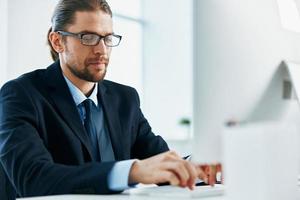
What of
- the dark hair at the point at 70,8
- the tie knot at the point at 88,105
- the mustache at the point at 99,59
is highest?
the dark hair at the point at 70,8

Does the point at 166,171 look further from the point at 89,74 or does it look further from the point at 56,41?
the point at 56,41

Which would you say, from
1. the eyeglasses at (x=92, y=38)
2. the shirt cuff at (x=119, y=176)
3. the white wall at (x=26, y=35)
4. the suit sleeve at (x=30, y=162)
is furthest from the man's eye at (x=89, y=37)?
the white wall at (x=26, y=35)

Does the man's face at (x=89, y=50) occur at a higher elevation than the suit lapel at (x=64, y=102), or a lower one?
higher

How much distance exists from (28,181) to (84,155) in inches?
10.9

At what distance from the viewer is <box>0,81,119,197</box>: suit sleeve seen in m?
1.18

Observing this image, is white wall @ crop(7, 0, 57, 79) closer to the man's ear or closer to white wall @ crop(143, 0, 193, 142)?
the man's ear

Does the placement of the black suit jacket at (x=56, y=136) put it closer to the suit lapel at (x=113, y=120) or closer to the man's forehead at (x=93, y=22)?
the suit lapel at (x=113, y=120)

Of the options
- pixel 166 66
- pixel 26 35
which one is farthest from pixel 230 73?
pixel 166 66

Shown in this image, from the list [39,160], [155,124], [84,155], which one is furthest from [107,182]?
[155,124]

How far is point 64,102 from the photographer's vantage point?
62.0 inches

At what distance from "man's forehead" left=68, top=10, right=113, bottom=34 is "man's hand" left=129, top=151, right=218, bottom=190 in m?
0.67

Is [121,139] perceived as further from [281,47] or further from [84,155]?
[281,47]

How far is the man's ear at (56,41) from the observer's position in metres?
1.80

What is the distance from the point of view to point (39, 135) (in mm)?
1518
